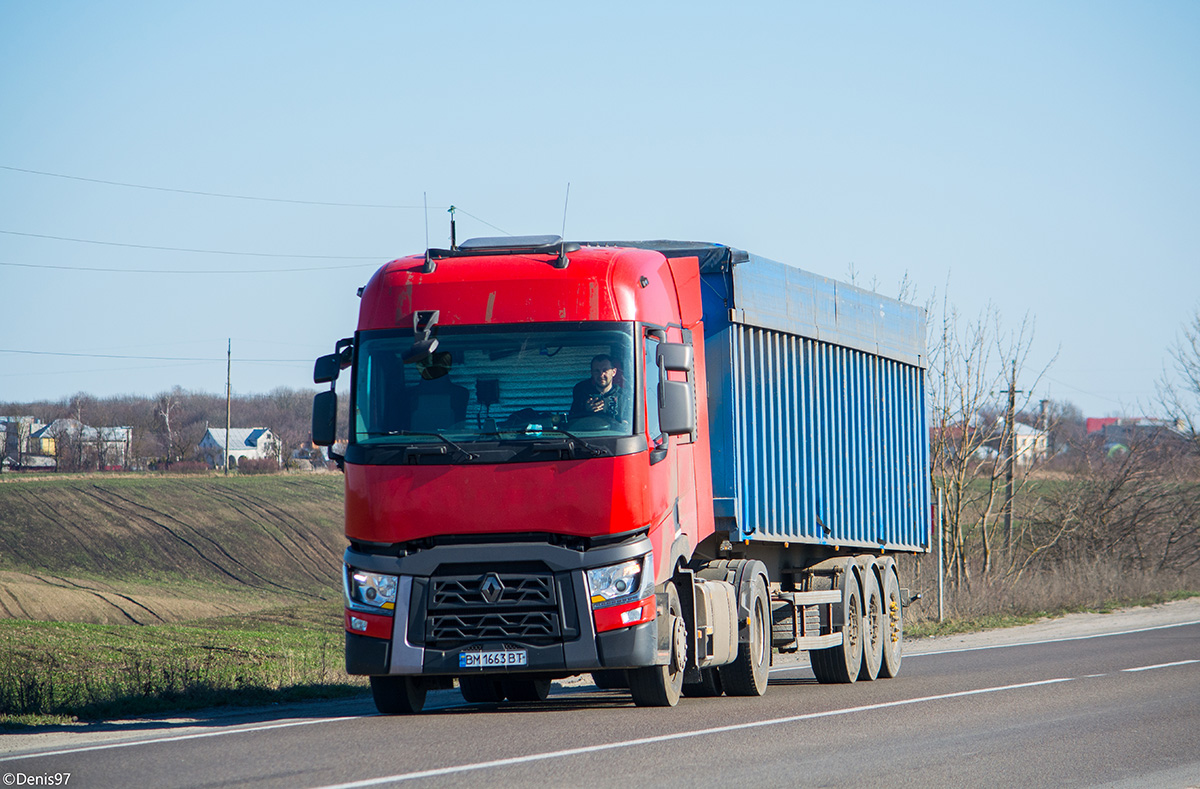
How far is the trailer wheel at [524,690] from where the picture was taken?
12992 mm

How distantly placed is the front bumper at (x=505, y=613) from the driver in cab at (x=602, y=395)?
0.95m

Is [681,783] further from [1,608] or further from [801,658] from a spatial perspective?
[1,608]

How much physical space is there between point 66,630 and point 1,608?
32.7 feet

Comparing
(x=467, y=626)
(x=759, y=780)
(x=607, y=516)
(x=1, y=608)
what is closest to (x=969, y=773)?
(x=759, y=780)

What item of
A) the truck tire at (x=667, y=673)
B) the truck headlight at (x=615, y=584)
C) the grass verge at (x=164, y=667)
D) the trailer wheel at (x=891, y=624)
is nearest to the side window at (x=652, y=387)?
the truck headlight at (x=615, y=584)

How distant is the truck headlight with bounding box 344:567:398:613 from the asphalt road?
0.87 metres

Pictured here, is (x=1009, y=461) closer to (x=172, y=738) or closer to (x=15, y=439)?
(x=172, y=738)

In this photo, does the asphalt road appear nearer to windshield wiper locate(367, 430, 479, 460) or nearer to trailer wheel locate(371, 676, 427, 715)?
trailer wheel locate(371, 676, 427, 715)

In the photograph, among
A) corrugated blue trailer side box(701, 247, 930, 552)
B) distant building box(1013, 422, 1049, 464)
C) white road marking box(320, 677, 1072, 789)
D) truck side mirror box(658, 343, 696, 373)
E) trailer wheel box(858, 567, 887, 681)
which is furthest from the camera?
distant building box(1013, 422, 1049, 464)

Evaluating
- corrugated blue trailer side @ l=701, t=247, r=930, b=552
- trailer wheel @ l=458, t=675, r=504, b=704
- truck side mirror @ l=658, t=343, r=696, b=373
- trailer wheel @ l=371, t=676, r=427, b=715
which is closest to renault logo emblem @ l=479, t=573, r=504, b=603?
trailer wheel @ l=371, t=676, r=427, b=715

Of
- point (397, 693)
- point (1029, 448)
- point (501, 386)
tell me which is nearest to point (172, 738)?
point (397, 693)

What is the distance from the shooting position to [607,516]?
33.2 ft

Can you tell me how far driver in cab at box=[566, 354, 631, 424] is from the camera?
1038 centimetres

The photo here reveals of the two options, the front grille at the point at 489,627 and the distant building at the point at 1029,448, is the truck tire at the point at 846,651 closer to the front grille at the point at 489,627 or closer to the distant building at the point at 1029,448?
the front grille at the point at 489,627
